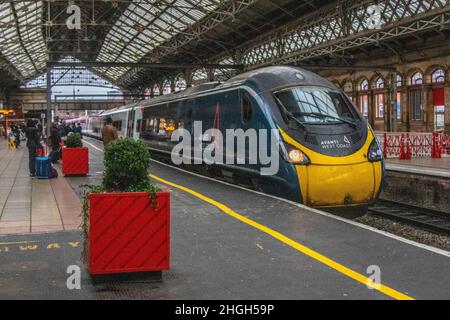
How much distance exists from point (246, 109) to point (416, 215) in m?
4.93

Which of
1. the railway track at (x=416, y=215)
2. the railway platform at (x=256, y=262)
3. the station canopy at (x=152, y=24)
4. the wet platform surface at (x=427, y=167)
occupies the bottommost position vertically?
the railway track at (x=416, y=215)

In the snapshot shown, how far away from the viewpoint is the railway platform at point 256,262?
4.99m

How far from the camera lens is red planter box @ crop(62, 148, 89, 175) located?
51.0ft

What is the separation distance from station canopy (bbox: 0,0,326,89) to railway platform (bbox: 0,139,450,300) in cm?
1798

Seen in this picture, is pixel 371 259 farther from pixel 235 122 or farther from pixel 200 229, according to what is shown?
pixel 235 122

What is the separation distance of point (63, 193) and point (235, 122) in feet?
13.8

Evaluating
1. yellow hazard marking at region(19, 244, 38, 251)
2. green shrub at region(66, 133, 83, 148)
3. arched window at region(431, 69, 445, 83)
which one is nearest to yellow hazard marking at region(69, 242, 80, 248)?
yellow hazard marking at region(19, 244, 38, 251)

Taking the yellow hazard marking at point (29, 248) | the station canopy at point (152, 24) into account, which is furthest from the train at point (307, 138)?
the station canopy at point (152, 24)

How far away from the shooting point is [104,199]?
204 inches

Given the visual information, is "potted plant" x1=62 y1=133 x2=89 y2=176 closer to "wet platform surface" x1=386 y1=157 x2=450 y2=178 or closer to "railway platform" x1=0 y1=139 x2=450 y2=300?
"railway platform" x1=0 y1=139 x2=450 y2=300

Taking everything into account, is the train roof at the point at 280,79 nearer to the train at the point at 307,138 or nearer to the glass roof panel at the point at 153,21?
the train at the point at 307,138

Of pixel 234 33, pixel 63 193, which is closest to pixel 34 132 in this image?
pixel 63 193

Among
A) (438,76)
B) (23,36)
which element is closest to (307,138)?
(438,76)

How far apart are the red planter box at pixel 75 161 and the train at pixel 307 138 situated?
4.59m
